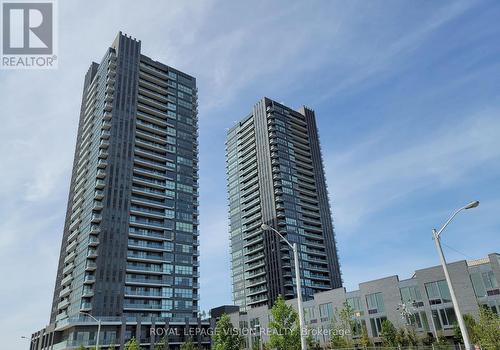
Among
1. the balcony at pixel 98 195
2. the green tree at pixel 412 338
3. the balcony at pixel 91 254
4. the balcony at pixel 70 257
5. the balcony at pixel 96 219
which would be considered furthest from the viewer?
the balcony at pixel 70 257

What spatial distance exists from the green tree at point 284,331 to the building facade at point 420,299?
2131 cm

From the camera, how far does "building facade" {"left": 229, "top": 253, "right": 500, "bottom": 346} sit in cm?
5744

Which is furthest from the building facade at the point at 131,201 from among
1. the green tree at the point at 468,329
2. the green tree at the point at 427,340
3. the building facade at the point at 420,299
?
the green tree at the point at 468,329

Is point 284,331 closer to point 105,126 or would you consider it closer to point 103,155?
point 103,155

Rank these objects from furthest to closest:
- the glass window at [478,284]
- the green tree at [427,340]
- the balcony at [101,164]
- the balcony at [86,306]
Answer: the balcony at [101,164] → the balcony at [86,306] → the green tree at [427,340] → the glass window at [478,284]

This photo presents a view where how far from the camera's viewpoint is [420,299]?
2537 inches

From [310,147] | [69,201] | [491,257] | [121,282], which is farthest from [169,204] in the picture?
[491,257]

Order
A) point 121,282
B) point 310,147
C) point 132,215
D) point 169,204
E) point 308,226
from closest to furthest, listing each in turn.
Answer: point 121,282, point 132,215, point 169,204, point 308,226, point 310,147

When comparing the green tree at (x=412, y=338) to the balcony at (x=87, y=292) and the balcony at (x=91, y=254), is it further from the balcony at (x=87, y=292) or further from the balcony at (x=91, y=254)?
the balcony at (x=91, y=254)

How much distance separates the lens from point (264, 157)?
470 ft

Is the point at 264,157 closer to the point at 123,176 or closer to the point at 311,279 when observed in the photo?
the point at 311,279

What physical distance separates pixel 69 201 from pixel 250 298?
64.7m

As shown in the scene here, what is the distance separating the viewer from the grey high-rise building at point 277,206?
12575 cm

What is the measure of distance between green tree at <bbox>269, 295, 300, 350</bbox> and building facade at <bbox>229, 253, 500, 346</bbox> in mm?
21313
